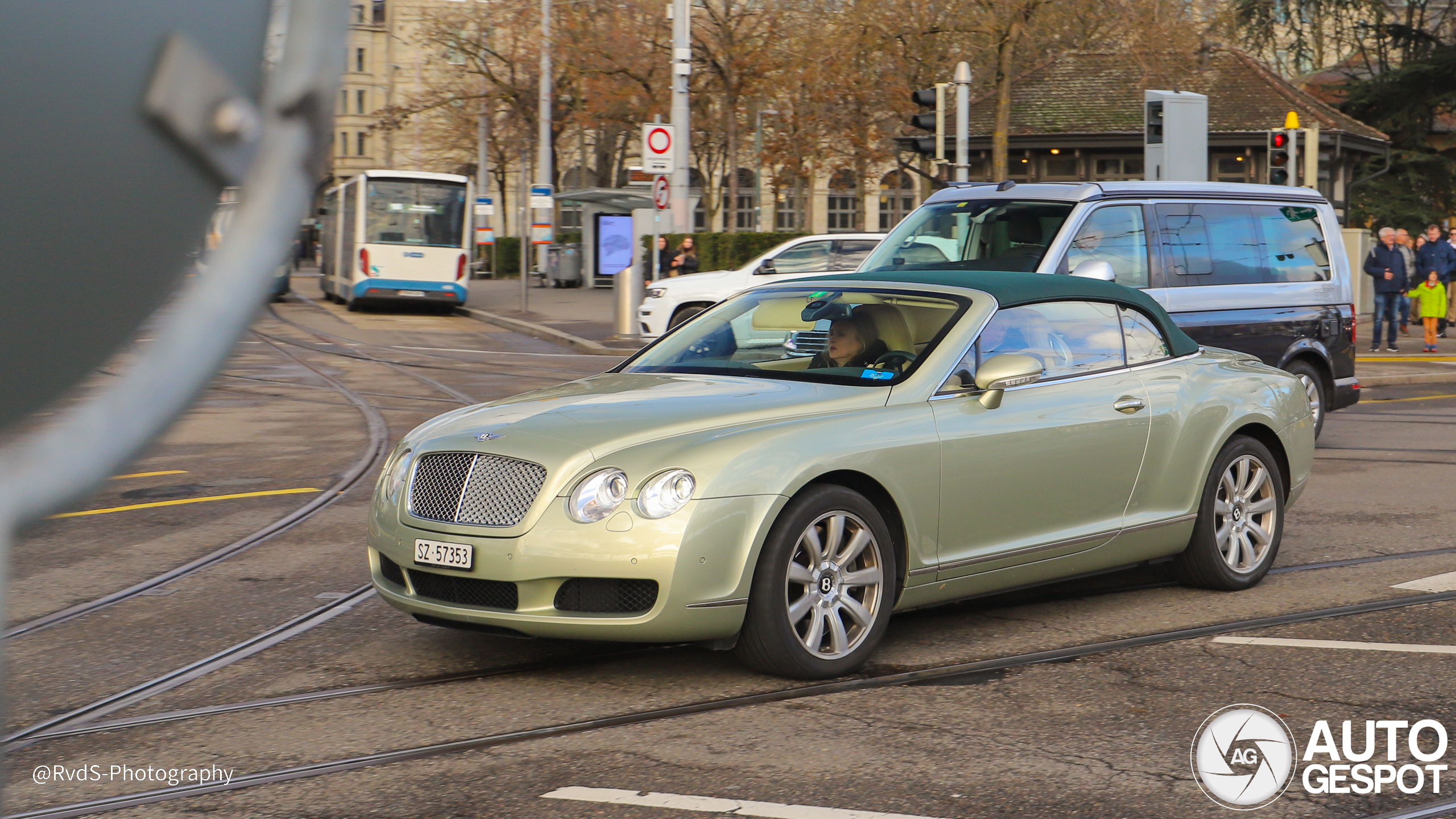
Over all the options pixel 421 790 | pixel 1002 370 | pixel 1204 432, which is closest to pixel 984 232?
pixel 1204 432

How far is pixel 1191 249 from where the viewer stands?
11.6m

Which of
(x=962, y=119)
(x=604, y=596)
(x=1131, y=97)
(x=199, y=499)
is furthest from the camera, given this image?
(x=1131, y=97)

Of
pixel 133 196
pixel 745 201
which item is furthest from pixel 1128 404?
pixel 745 201

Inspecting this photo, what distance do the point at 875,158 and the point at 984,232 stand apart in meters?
32.2

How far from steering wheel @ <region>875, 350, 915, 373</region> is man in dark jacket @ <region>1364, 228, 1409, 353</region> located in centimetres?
2003

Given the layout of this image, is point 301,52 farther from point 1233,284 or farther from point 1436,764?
point 1233,284

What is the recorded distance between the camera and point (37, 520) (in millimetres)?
1084

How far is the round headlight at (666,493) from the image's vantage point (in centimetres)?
515

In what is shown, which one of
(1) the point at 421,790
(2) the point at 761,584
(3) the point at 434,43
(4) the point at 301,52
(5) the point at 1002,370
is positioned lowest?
(1) the point at 421,790

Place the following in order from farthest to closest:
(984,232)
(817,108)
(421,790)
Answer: (817,108) < (984,232) < (421,790)

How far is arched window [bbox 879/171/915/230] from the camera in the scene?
58.5 m

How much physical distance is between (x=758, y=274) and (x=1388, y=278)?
9834 millimetres

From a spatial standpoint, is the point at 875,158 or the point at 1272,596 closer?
the point at 1272,596

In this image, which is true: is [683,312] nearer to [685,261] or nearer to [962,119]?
[685,261]
